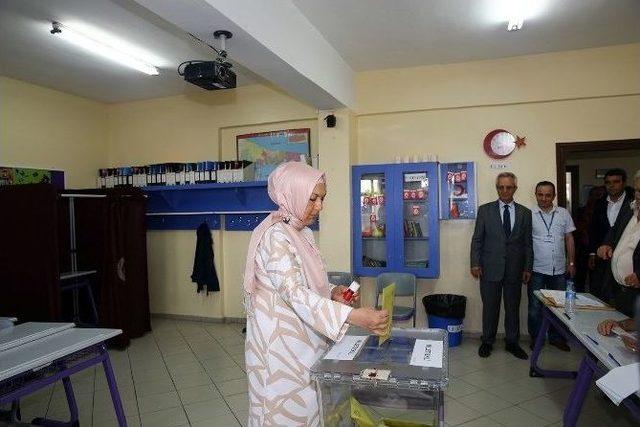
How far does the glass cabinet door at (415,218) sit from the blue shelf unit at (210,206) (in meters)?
1.09

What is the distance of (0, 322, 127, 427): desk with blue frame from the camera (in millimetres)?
1941

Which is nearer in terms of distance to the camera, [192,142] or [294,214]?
[294,214]

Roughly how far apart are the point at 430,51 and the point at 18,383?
4136 mm

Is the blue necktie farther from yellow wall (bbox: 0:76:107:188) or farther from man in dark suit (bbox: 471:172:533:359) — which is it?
yellow wall (bbox: 0:76:107:188)

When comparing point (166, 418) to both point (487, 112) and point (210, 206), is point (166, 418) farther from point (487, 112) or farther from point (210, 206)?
point (487, 112)

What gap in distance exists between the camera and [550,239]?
4.05 m

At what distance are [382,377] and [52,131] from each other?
17.8 ft

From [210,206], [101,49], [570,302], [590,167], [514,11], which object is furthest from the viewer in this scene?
[590,167]

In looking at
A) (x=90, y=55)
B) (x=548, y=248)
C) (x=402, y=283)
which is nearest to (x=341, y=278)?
(x=402, y=283)

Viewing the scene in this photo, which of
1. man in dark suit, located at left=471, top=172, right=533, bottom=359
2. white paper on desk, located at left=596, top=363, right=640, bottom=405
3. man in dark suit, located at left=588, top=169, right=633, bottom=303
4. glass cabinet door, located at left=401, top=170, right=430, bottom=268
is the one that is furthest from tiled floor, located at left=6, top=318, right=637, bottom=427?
white paper on desk, located at left=596, top=363, right=640, bottom=405

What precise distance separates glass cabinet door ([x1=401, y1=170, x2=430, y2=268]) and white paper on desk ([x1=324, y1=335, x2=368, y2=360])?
2.70 m

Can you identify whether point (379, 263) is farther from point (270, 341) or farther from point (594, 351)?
point (270, 341)

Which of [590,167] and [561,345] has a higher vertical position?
[590,167]

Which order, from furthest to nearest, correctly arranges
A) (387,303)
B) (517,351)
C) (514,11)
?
1. (517,351)
2. (514,11)
3. (387,303)
